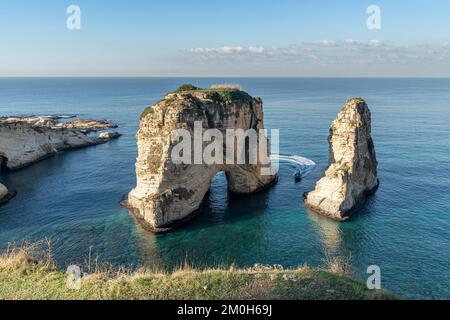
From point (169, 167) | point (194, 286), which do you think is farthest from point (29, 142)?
point (194, 286)

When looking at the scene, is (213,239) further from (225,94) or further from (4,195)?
(4,195)

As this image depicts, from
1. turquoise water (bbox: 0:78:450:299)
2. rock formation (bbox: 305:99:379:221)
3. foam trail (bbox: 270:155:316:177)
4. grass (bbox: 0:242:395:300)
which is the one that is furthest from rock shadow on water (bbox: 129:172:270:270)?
foam trail (bbox: 270:155:316:177)

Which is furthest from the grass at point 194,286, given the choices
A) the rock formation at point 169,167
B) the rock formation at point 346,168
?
the rock formation at point 346,168

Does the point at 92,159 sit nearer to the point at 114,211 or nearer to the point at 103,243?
the point at 114,211

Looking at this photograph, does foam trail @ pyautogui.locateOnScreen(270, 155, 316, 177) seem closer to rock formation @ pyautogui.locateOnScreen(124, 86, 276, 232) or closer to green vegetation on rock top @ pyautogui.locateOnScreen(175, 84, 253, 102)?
green vegetation on rock top @ pyautogui.locateOnScreen(175, 84, 253, 102)

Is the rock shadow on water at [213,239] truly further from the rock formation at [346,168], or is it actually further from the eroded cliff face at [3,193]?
the eroded cliff face at [3,193]
